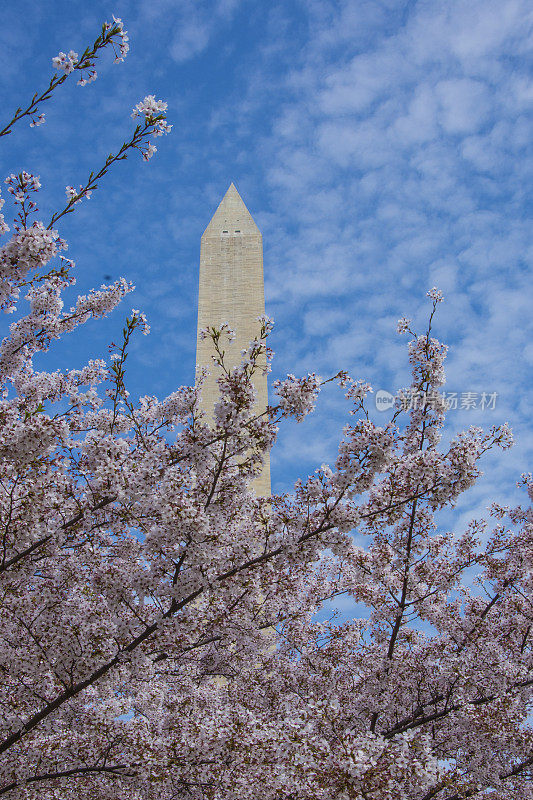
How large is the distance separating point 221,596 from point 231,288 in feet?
58.4

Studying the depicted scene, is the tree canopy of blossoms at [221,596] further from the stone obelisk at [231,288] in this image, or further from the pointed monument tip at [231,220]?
the pointed monument tip at [231,220]

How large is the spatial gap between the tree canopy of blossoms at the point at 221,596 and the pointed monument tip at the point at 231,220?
698 inches

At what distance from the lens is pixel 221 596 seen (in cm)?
788

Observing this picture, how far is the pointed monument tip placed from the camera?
26.0 m

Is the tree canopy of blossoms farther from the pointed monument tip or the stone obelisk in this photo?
the pointed monument tip

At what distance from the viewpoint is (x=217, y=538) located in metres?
5.86

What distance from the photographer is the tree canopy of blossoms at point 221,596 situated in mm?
5840

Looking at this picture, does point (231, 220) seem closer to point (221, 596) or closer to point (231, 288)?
point (231, 288)

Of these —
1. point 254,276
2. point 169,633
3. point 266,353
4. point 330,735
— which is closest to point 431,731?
point 330,735

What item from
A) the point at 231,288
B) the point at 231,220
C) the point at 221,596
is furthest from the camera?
the point at 231,220

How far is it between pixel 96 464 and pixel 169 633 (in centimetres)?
187

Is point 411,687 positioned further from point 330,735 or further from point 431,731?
point 330,735

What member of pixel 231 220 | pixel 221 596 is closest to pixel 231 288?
pixel 231 220

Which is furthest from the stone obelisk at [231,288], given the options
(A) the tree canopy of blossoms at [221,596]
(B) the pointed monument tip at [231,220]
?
(A) the tree canopy of blossoms at [221,596]
